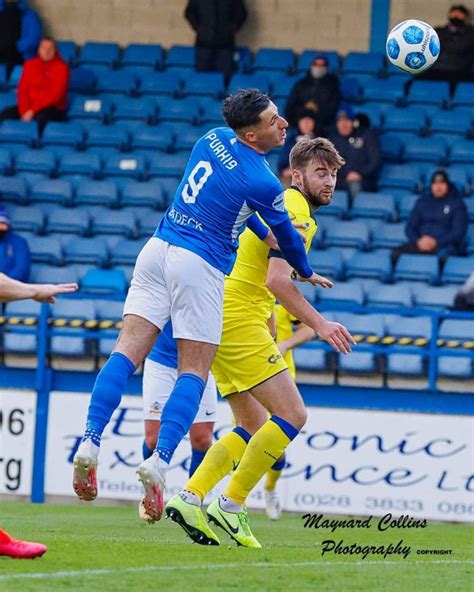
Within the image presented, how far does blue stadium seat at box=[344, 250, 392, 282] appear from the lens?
15.2m

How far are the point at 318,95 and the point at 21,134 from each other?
155 inches

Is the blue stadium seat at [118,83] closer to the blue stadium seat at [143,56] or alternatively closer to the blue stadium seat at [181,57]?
the blue stadium seat at [143,56]

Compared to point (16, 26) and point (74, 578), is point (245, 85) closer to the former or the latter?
point (16, 26)

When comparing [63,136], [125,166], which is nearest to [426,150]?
[125,166]

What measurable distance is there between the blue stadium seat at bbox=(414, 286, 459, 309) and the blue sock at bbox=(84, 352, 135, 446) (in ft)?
26.7

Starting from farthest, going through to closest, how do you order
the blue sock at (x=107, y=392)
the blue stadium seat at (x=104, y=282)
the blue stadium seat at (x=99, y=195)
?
the blue stadium seat at (x=99, y=195)
the blue stadium seat at (x=104, y=282)
the blue sock at (x=107, y=392)

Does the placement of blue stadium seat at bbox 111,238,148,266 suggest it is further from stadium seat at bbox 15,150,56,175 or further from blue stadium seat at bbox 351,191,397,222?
blue stadium seat at bbox 351,191,397,222

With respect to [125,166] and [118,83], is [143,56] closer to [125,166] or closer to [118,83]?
[118,83]

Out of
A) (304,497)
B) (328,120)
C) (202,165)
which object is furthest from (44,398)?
(202,165)

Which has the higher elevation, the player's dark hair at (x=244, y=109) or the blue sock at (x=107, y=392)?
the player's dark hair at (x=244, y=109)

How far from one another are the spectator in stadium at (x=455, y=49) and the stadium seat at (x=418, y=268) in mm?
3865

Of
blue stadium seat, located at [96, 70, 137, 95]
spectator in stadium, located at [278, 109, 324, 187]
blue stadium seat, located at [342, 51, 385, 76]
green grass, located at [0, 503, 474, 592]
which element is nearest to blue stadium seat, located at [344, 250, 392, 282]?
spectator in stadium, located at [278, 109, 324, 187]

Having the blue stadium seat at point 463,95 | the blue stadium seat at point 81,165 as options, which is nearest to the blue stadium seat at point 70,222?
the blue stadium seat at point 81,165

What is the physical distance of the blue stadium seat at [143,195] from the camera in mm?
16734
